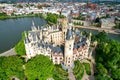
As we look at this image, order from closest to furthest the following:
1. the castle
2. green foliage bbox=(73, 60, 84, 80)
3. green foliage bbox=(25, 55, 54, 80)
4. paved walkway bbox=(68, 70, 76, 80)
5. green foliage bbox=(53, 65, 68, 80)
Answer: green foliage bbox=(25, 55, 54, 80) < green foliage bbox=(53, 65, 68, 80) < green foliage bbox=(73, 60, 84, 80) < paved walkway bbox=(68, 70, 76, 80) < the castle

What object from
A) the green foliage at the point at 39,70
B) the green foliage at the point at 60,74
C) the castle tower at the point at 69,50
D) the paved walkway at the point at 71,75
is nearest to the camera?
the green foliage at the point at 39,70

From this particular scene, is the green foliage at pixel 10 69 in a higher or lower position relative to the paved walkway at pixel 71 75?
higher

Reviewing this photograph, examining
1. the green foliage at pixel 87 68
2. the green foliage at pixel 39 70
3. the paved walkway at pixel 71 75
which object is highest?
the green foliage at pixel 39 70

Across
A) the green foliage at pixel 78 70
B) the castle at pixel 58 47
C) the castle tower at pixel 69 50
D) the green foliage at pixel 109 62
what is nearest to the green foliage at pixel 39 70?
the castle tower at pixel 69 50

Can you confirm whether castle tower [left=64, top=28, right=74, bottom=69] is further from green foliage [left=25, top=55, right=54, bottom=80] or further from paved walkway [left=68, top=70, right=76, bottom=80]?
green foliage [left=25, top=55, right=54, bottom=80]

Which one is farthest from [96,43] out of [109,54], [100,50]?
[109,54]

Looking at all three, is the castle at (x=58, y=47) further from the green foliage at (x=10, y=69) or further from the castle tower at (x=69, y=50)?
the green foliage at (x=10, y=69)

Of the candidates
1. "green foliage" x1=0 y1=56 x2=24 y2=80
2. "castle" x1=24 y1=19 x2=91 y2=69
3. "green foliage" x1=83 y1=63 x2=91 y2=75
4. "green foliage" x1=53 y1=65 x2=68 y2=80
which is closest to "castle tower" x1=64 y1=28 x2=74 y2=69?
"castle" x1=24 y1=19 x2=91 y2=69

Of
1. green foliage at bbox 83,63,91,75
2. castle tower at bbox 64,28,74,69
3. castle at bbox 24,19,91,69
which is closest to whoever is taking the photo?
castle tower at bbox 64,28,74,69
